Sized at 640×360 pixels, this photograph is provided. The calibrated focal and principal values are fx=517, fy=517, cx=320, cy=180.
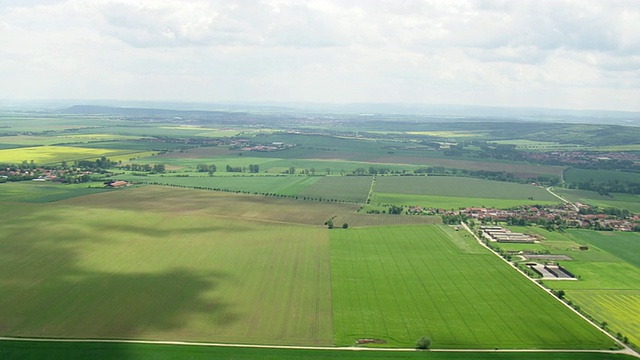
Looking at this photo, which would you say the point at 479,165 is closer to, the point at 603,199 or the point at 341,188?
the point at 603,199

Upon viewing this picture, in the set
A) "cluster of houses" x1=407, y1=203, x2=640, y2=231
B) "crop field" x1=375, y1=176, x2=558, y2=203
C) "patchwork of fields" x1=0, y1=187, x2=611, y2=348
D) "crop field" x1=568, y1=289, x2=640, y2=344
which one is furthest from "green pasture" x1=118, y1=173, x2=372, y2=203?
"crop field" x1=568, y1=289, x2=640, y2=344

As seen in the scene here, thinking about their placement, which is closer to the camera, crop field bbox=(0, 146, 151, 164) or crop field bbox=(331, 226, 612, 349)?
crop field bbox=(331, 226, 612, 349)

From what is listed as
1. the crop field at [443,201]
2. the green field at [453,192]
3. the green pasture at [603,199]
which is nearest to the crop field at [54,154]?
the green field at [453,192]

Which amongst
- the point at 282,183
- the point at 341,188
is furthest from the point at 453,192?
the point at 282,183

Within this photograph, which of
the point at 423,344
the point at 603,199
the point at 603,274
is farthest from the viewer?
the point at 603,199

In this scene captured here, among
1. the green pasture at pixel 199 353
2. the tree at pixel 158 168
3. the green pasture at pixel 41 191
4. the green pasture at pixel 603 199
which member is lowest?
the green pasture at pixel 199 353

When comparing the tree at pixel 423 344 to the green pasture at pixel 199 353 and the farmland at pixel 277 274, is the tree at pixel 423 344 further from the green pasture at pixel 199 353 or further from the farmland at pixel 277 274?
the farmland at pixel 277 274

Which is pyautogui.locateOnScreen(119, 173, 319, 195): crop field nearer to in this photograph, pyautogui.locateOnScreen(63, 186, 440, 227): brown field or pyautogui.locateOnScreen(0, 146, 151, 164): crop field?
pyautogui.locateOnScreen(63, 186, 440, 227): brown field
